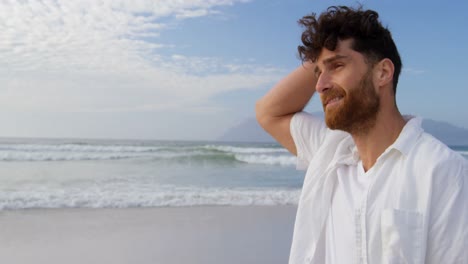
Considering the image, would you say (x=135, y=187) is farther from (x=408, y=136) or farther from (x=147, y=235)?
(x=408, y=136)

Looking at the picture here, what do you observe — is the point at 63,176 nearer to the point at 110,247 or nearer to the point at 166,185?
the point at 166,185

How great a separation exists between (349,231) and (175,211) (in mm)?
5594

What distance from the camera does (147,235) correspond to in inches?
224

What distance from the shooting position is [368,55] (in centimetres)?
175

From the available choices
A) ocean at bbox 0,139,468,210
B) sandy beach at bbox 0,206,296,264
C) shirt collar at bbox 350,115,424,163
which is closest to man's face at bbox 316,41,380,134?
shirt collar at bbox 350,115,424,163

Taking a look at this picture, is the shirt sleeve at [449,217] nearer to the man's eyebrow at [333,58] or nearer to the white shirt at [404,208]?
the white shirt at [404,208]

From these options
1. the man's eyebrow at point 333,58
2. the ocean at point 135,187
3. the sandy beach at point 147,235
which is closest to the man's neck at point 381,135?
the man's eyebrow at point 333,58

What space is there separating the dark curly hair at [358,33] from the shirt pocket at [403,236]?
0.61 meters

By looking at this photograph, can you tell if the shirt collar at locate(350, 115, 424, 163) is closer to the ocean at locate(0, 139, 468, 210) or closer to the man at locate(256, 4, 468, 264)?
the man at locate(256, 4, 468, 264)

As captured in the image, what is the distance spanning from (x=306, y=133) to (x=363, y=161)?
326 mm

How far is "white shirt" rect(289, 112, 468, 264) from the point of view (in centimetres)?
137

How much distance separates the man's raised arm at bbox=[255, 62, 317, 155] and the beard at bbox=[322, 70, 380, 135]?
0.93 ft

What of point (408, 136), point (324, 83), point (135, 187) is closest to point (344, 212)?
point (408, 136)

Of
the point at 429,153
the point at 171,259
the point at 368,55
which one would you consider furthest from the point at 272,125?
the point at 171,259
